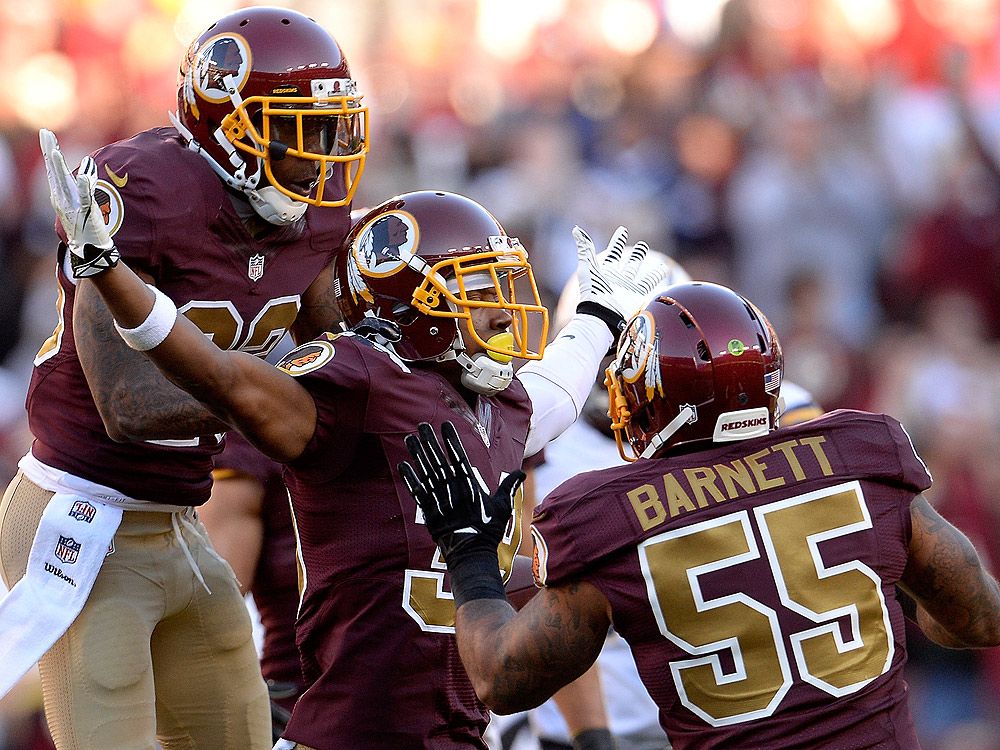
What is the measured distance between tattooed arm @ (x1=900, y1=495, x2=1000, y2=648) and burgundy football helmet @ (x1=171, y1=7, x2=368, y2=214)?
58.7 inches

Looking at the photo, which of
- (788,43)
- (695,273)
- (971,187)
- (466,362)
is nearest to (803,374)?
(695,273)

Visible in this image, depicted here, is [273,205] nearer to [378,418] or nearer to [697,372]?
[378,418]

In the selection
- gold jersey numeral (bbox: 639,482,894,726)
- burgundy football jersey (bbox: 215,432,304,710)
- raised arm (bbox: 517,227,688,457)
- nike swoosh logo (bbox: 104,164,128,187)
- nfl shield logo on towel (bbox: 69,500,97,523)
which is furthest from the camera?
burgundy football jersey (bbox: 215,432,304,710)

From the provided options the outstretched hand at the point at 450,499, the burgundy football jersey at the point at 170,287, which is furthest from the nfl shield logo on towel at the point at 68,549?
the outstretched hand at the point at 450,499

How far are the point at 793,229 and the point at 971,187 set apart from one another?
100cm

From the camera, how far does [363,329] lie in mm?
3281

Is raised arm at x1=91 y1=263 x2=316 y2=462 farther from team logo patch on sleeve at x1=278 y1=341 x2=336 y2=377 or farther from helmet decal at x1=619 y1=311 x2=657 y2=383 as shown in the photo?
helmet decal at x1=619 y1=311 x2=657 y2=383

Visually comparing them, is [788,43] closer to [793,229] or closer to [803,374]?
[793,229]

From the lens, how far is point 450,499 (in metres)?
2.97

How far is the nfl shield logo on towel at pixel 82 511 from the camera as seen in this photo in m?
3.52

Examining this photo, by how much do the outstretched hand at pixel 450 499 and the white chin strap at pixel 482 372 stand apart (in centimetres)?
32

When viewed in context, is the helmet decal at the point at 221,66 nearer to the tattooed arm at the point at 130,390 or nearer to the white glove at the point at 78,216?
the tattooed arm at the point at 130,390

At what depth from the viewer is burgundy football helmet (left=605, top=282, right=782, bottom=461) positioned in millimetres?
2959

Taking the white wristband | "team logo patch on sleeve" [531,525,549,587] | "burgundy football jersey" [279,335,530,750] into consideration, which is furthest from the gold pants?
"team logo patch on sleeve" [531,525,549,587]
